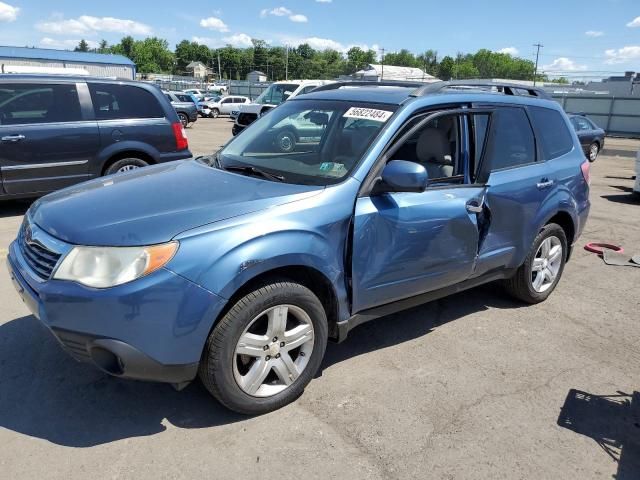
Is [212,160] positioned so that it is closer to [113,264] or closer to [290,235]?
[290,235]

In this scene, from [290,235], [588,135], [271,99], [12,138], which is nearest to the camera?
[290,235]

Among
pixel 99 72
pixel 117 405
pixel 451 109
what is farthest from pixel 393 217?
pixel 99 72

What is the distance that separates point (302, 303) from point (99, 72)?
3268 cm

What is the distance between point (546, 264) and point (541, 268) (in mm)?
84

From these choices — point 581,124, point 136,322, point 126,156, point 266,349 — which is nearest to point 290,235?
point 266,349

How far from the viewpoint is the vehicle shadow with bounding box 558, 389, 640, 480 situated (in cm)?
280

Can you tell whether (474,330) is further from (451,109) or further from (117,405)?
(117,405)

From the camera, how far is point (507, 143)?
167 inches

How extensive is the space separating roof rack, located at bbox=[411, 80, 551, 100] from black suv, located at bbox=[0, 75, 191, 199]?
475cm

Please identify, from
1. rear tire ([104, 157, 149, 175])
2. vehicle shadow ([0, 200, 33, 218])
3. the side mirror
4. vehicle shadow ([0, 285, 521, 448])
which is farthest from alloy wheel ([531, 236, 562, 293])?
vehicle shadow ([0, 200, 33, 218])

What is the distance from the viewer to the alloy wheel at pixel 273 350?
9.34 ft

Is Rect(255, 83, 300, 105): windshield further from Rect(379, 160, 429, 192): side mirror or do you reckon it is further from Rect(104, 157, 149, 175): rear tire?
Rect(379, 160, 429, 192): side mirror

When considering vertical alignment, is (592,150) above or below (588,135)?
below

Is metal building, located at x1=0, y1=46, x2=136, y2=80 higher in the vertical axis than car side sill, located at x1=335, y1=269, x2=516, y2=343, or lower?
higher
